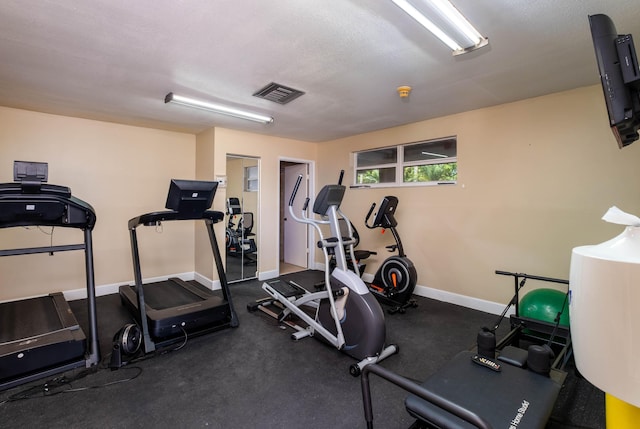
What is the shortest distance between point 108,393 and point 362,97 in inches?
141

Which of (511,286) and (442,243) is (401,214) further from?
(511,286)

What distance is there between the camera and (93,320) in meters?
2.67

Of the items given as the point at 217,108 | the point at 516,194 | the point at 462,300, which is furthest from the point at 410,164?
the point at 217,108

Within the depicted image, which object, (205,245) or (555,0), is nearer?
(555,0)

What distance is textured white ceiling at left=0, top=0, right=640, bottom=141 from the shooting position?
1.89 m

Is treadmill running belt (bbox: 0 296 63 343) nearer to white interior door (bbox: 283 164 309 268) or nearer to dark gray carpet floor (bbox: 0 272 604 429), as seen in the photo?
dark gray carpet floor (bbox: 0 272 604 429)

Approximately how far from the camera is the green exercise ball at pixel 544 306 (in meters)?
2.64

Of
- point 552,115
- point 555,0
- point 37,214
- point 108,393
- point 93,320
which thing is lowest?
point 108,393

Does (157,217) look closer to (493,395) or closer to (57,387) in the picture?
(57,387)

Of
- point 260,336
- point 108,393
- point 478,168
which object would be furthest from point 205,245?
point 478,168

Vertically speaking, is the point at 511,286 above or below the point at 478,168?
below

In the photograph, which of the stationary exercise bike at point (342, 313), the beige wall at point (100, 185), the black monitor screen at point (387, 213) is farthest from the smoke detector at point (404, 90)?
the beige wall at point (100, 185)

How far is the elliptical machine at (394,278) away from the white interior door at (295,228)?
7.13 ft

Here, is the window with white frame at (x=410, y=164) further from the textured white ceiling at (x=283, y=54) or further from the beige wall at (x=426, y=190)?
the textured white ceiling at (x=283, y=54)
